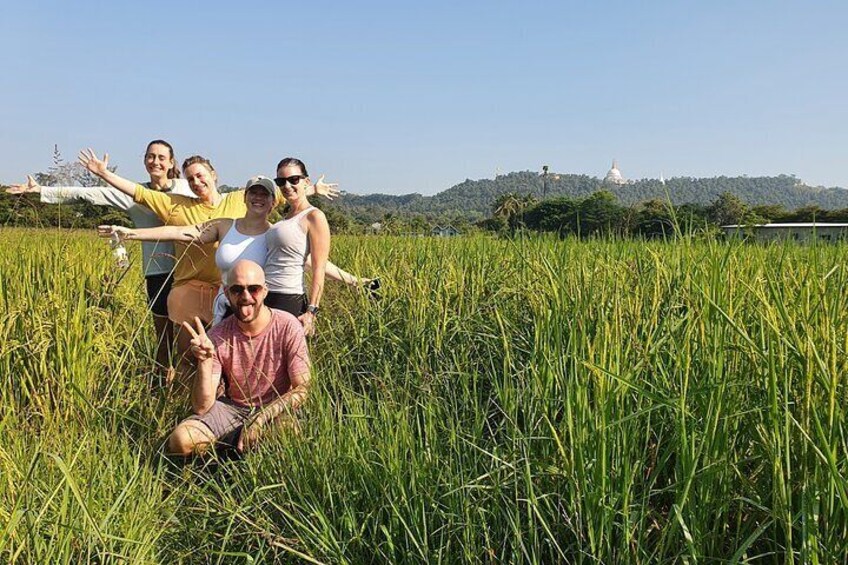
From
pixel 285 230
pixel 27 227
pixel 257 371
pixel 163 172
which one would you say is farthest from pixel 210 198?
pixel 257 371

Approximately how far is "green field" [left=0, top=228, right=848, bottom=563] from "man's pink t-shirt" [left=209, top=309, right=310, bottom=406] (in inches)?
15.1

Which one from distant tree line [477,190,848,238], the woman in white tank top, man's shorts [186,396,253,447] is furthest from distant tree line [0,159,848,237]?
man's shorts [186,396,253,447]

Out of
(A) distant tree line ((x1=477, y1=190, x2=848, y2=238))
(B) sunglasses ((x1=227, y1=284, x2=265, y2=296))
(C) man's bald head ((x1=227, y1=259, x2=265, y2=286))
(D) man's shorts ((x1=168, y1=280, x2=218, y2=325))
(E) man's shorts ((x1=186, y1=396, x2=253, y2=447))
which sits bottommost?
(E) man's shorts ((x1=186, y1=396, x2=253, y2=447))

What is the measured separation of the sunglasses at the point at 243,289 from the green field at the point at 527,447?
0.62 meters

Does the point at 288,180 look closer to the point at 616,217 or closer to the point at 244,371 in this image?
the point at 244,371

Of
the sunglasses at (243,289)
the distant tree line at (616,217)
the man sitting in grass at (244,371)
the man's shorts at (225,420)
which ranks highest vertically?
the distant tree line at (616,217)

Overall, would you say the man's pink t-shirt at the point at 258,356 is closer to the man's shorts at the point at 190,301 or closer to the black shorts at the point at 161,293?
the man's shorts at the point at 190,301

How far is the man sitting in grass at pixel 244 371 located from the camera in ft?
8.54

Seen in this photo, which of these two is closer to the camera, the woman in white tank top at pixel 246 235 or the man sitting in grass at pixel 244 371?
the man sitting in grass at pixel 244 371

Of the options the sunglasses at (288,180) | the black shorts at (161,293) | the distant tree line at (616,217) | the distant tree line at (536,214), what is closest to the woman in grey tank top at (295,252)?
the sunglasses at (288,180)

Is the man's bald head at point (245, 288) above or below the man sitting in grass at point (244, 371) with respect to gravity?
above

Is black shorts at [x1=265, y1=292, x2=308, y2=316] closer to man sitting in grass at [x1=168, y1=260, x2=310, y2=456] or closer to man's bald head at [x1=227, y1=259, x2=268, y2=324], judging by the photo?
man sitting in grass at [x1=168, y1=260, x2=310, y2=456]

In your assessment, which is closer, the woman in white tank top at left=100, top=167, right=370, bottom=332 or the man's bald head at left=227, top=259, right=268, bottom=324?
the man's bald head at left=227, top=259, right=268, bottom=324

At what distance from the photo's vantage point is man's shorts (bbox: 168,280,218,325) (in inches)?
135
